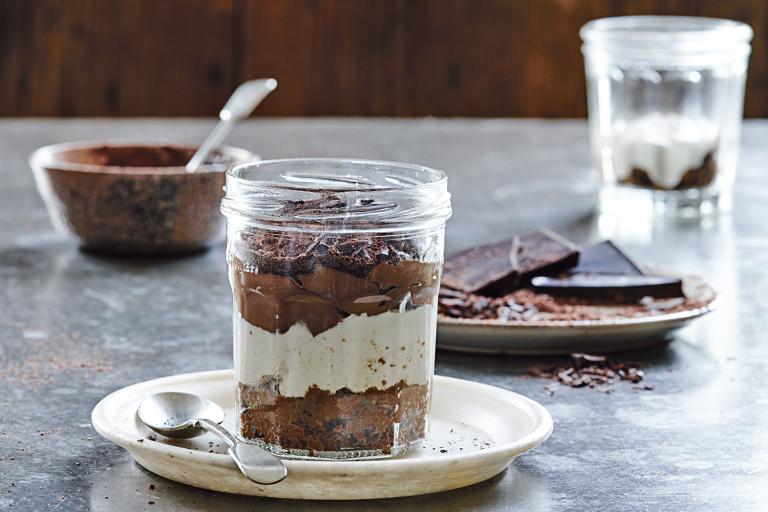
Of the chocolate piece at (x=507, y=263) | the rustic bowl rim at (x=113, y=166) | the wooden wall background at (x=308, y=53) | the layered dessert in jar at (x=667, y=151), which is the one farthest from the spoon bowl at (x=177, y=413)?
the wooden wall background at (x=308, y=53)

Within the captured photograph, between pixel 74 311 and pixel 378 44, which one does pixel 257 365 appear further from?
pixel 378 44

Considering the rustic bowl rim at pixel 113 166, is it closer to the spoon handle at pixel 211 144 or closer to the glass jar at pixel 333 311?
the spoon handle at pixel 211 144

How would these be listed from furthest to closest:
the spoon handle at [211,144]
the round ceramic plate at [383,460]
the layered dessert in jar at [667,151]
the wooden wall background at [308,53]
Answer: the wooden wall background at [308,53]
the layered dessert in jar at [667,151]
the spoon handle at [211,144]
the round ceramic plate at [383,460]

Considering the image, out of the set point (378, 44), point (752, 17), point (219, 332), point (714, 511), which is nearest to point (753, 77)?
point (752, 17)

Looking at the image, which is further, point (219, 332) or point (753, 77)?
point (753, 77)

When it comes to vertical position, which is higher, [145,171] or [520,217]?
[145,171]

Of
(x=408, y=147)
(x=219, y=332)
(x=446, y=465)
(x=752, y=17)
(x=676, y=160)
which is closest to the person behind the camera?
(x=446, y=465)
